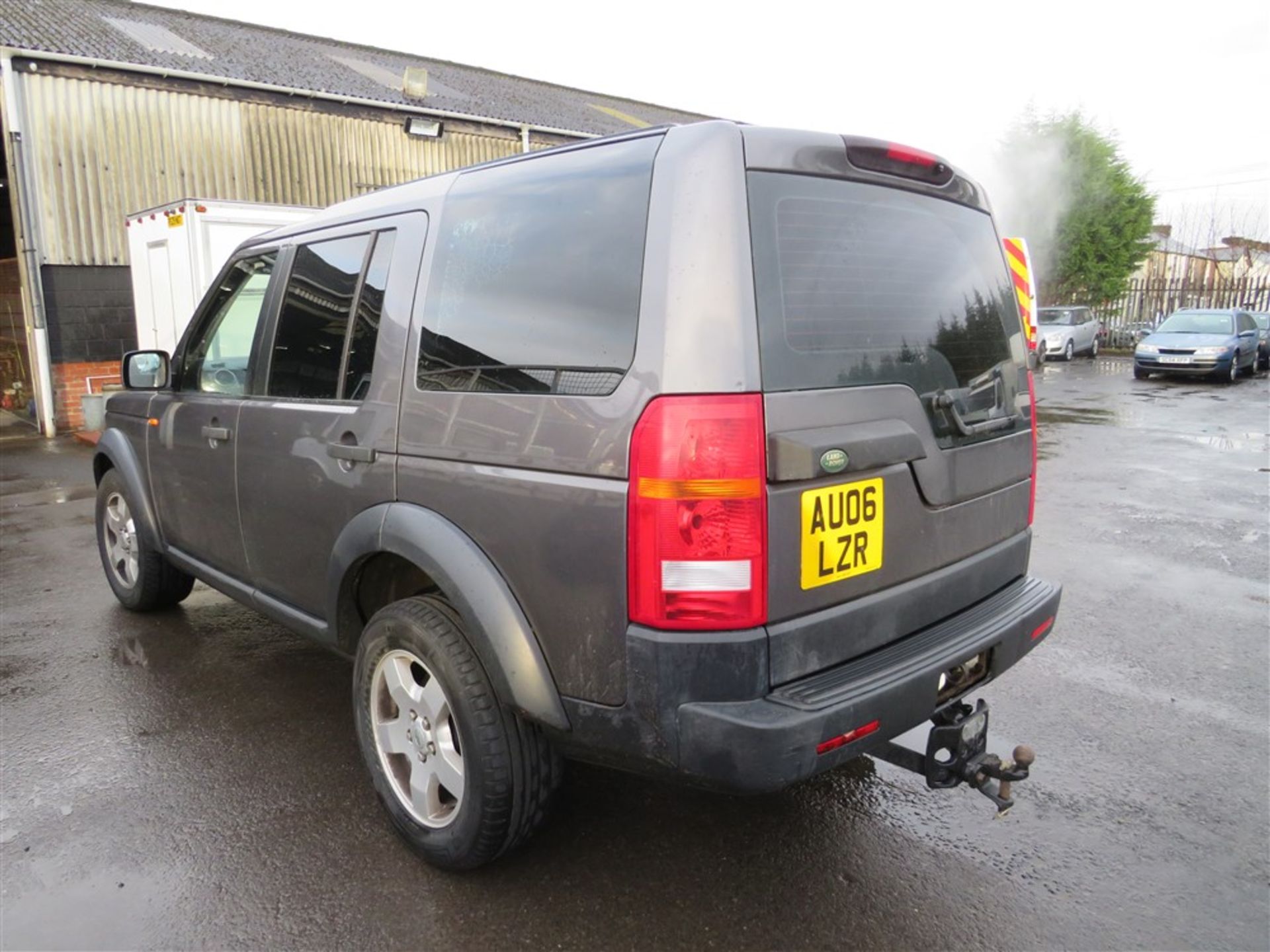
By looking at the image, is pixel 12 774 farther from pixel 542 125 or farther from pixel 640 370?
pixel 542 125

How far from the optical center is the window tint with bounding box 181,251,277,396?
355 cm

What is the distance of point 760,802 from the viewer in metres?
2.96

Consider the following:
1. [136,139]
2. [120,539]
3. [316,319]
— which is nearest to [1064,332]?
[136,139]

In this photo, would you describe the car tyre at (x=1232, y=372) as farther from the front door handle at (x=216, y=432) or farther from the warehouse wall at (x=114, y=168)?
the front door handle at (x=216, y=432)

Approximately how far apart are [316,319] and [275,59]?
621 inches

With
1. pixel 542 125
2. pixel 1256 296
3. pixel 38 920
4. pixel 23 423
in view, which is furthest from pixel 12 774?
pixel 1256 296

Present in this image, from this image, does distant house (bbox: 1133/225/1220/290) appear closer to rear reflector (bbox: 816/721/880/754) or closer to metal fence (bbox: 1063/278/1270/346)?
metal fence (bbox: 1063/278/1270/346)

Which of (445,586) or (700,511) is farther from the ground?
(700,511)

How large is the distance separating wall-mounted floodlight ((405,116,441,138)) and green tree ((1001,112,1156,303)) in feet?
58.0

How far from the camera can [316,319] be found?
123 inches

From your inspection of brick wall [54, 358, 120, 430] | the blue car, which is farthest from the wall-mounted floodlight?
the blue car

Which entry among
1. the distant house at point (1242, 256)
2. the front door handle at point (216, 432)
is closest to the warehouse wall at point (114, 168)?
the front door handle at point (216, 432)

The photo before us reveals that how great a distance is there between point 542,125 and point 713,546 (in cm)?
1701

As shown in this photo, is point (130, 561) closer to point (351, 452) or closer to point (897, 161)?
point (351, 452)
